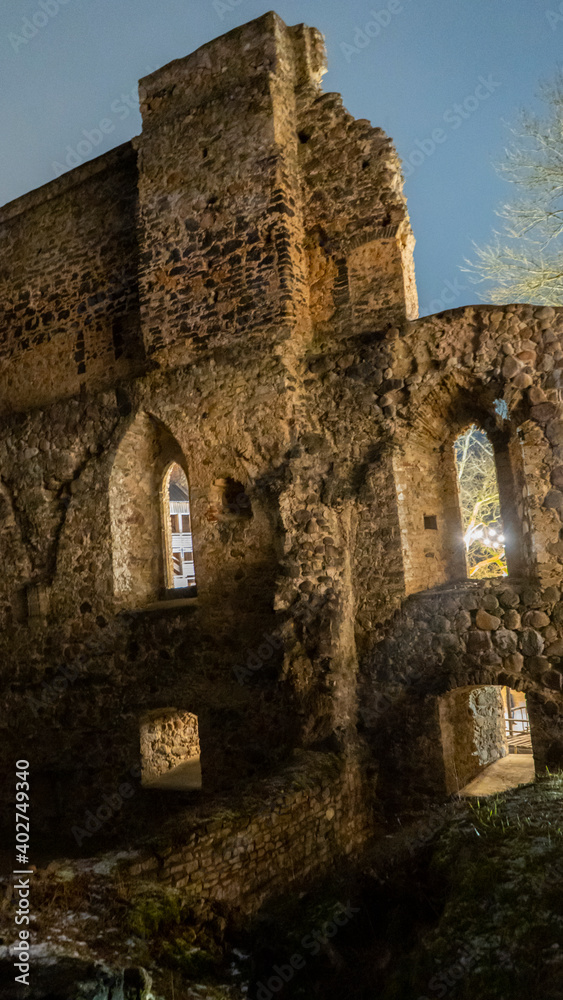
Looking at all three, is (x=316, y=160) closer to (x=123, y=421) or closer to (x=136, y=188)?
(x=136, y=188)

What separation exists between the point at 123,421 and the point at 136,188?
325 cm

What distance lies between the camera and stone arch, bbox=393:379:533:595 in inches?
285

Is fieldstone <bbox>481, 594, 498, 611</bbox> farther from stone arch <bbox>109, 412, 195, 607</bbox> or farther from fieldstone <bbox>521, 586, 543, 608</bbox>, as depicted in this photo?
stone arch <bbox>109, 412, 195, 607</bbox>

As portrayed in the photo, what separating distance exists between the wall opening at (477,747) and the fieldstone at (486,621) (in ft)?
2.50

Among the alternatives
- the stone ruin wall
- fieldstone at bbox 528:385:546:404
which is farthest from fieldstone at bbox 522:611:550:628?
fieldstone at bbox 528:385:546:404

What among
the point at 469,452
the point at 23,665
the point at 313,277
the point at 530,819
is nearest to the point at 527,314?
the point at 313,277

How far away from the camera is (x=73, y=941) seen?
397 centimetres

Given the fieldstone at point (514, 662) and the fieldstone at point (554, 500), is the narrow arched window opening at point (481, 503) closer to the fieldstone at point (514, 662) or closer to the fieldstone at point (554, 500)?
the fieldstone at point (554, 500)

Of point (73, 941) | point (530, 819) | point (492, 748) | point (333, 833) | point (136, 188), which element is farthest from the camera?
point (136, 188)

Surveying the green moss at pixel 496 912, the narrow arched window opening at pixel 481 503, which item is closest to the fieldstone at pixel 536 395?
the green moss at pixel 496 912

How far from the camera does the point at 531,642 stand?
22.5ft

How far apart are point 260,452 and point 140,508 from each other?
81.6 inches

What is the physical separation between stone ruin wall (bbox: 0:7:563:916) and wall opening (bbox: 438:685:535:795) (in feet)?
1.19

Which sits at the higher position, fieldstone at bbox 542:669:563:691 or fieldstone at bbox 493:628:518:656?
fieldstone at bbox 493:628:518:656
